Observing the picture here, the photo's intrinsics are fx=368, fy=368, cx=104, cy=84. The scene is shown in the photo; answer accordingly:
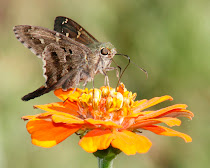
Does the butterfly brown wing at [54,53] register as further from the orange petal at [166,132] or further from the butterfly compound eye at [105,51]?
the orange petal at [166,132]

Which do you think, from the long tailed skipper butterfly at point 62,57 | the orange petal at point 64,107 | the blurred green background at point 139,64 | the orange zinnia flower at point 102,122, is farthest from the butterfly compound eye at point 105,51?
the blurred green background at point 139,64

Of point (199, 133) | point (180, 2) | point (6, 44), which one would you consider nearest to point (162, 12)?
point (180, 2)

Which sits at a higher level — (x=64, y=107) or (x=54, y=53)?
(x=54, y=53)

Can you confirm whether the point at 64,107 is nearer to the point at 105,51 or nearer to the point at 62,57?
the point at 62,57

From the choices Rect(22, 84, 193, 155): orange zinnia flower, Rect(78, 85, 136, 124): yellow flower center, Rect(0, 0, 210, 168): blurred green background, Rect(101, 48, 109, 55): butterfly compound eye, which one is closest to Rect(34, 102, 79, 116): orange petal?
Rect(22, 84, 193, 155): orange zinnia flower

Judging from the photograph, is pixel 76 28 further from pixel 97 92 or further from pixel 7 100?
pixel 7 100

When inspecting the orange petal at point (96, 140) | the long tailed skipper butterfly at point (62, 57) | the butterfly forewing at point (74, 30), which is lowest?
the orange petal at point (96, 140)

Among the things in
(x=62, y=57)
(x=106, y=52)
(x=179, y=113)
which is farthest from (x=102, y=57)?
(x=179, y=113)
